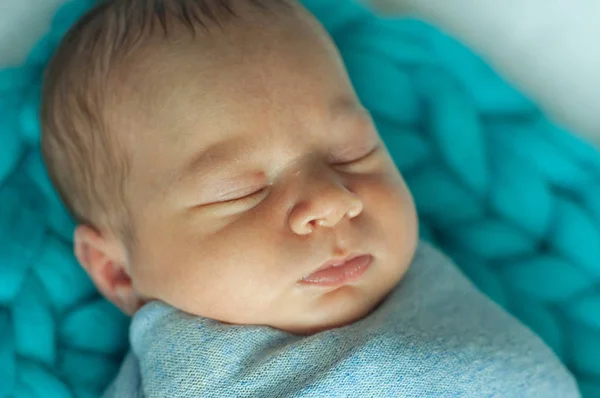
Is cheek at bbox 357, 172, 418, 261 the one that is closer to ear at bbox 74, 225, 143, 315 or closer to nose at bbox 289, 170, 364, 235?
nose at bbox 289, 170, 364, 235

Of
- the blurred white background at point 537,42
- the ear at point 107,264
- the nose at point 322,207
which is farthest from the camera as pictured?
the blurred white background at point 537,42

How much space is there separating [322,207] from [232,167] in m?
0.12

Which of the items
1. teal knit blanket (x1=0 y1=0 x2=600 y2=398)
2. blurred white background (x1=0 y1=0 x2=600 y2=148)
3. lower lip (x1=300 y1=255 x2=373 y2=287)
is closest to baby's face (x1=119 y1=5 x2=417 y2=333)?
lower lip (x1=300 y1=255 x2=373 y2=287)

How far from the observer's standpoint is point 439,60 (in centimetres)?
134

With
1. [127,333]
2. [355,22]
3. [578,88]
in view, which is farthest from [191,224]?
[578,88]

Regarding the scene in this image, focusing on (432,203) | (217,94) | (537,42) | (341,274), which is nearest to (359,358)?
(341,274)

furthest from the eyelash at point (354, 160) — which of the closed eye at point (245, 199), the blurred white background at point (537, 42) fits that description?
the blurred white background at point (537, 42)

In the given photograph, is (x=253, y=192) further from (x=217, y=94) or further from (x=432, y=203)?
(x=432, y=203)

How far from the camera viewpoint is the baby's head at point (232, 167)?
0.90m

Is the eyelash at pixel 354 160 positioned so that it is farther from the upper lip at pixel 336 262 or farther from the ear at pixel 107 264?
the ear at pixel 107 264

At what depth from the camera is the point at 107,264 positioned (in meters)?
1.05

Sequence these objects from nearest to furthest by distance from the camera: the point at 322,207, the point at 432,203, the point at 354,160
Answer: the point at 322,207 → the point at 354,160 → the point at 432,203

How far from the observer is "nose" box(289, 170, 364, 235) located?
2.86 ft

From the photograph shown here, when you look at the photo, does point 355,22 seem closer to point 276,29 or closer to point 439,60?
point 439,60
